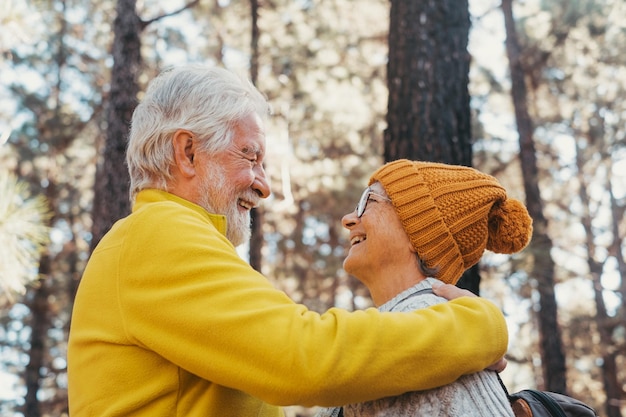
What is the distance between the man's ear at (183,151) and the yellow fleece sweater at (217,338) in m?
0.27

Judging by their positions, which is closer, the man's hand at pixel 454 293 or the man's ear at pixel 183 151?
the man's hand at pixel 454 293

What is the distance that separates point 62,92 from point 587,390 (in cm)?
1734

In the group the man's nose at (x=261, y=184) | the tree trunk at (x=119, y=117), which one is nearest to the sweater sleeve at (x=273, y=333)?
the man's nose at (x=261, y=184)

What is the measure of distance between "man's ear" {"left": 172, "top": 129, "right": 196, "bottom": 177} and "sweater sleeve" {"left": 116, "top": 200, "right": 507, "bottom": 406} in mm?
444

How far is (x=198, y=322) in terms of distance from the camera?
5.74 ft

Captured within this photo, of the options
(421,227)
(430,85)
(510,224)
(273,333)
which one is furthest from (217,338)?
(430,85)

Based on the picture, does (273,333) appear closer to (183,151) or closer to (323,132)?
(183,151)

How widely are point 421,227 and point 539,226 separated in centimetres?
939

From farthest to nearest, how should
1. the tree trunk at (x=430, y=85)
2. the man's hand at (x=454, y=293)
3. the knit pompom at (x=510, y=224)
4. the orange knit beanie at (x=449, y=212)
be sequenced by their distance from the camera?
the tree trunk at (x=430, y=85)
the knit pompom at (x=510, y=224)
the orange knit beanie at (x=449, y=212)
the man's hand at (x=454, y=293)

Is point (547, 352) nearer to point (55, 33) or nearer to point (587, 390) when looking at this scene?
point (587, 390)

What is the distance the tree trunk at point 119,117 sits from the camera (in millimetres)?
7066

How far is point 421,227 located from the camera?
7.79ft

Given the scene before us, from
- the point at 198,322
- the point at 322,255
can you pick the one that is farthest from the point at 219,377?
the point at 322,255

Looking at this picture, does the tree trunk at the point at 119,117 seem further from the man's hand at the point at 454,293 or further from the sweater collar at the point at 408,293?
the man's hand at the point at 454,293
